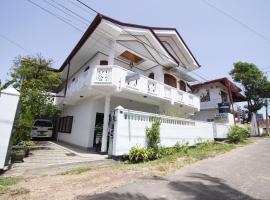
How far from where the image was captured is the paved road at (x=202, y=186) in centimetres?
425

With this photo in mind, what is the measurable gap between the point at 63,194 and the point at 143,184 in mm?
2033

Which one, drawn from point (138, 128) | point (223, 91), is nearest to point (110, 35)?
point (138, 128)

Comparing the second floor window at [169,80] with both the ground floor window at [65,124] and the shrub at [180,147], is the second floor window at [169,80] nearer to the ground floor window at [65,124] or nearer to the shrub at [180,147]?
the shrub at [180,147]

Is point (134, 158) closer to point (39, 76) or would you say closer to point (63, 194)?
point (63, 194)

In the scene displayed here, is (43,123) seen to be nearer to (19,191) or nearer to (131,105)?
(131,105)

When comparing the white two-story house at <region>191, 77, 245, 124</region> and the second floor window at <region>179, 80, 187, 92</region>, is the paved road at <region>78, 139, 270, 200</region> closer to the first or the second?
the second floor window at <region>179, 80, 187, 92</region>

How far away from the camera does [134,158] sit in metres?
8.12

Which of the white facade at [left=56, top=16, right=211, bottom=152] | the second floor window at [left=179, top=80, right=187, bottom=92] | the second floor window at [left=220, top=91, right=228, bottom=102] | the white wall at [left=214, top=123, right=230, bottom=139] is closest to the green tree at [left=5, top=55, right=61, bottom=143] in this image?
the white facade at [left=56, top=16, right=211, bottom=152]

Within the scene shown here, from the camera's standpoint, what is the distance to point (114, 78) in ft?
33.6

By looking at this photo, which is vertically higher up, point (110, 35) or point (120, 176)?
point (110, 35)

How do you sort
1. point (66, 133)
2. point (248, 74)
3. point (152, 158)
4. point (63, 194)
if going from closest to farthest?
point (63, 194) → point (152, 158) → point (66, 133) → point (248, 74)

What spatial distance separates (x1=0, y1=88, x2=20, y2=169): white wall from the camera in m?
5.94

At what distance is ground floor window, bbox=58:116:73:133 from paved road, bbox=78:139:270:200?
37.1 feet

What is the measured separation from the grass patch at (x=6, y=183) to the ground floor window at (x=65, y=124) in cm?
991
